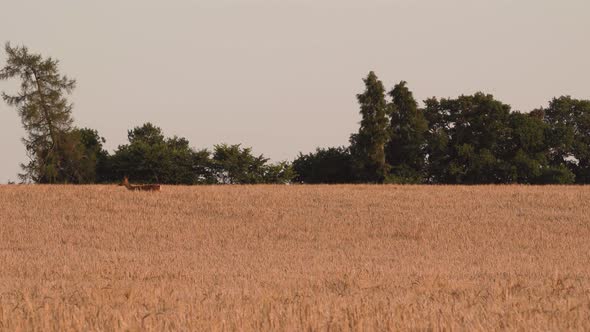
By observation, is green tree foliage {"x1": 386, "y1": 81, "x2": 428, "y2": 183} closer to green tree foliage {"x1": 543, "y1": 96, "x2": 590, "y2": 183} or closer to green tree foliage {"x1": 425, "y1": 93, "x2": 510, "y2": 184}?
green tree foliage {"x1": 425, "y1": 93, "x2": 510, "y2": 184}

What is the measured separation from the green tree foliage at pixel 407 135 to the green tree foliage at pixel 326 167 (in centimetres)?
332

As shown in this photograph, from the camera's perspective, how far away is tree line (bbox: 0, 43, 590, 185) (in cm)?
5625

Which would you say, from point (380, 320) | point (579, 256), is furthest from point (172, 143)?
point (380, 320)

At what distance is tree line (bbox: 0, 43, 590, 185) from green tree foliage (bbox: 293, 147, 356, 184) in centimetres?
8

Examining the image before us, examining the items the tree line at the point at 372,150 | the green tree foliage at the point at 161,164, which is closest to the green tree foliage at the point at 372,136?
the tree line at the point at 372,150

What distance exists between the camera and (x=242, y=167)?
5828cm

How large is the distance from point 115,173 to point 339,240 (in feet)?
117

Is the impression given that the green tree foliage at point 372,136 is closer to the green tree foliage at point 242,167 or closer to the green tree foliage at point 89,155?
the green tree foliage at point 242,167

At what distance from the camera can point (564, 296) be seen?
11578 mm

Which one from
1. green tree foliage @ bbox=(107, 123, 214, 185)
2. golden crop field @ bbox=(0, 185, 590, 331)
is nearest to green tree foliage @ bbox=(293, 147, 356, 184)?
green tree foliage @ bbox=(107, 123, 214, 185)

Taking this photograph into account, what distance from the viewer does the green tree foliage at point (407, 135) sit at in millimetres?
58562

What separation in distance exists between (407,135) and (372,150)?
4.47 meters

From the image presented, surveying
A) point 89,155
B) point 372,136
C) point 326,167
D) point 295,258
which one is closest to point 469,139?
point 372,136

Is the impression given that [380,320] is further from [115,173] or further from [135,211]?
[115,173]
